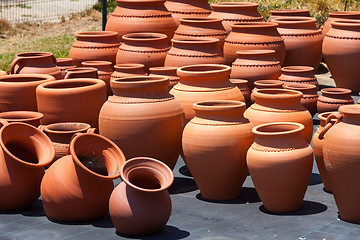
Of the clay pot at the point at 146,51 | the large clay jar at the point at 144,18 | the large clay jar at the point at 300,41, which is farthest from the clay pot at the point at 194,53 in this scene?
the large clay jar at the point at 300,41

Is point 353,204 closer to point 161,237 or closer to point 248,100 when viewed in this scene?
point 161,237

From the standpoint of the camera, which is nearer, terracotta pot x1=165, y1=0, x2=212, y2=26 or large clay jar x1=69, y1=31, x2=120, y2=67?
large clay jar x1=69, y1=31, x2=120, y2=67

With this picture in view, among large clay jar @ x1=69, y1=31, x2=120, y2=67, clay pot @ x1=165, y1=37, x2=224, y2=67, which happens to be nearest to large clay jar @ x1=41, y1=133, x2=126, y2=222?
clay pot @ x1=165, y1=37, x2=224, y2=67

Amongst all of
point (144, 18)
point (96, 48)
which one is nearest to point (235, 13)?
point (144, 18)

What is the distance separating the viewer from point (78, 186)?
5.53 m

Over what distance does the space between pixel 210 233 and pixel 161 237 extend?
0.38 meters

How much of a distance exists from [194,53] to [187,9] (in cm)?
234

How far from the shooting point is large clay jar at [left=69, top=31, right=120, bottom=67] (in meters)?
9.77

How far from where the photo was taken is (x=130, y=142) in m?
6.43

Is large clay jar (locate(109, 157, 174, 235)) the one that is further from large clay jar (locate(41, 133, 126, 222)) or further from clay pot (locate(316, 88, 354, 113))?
clay pot (locate(316, 88, 354, 113))

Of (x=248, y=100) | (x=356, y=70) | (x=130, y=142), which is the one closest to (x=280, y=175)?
(x=130, y=142)

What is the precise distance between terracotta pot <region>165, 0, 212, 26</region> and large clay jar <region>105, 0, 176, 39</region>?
0.35 m

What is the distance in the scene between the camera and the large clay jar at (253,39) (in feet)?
29.7

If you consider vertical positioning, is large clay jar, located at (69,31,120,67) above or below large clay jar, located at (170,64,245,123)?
below
